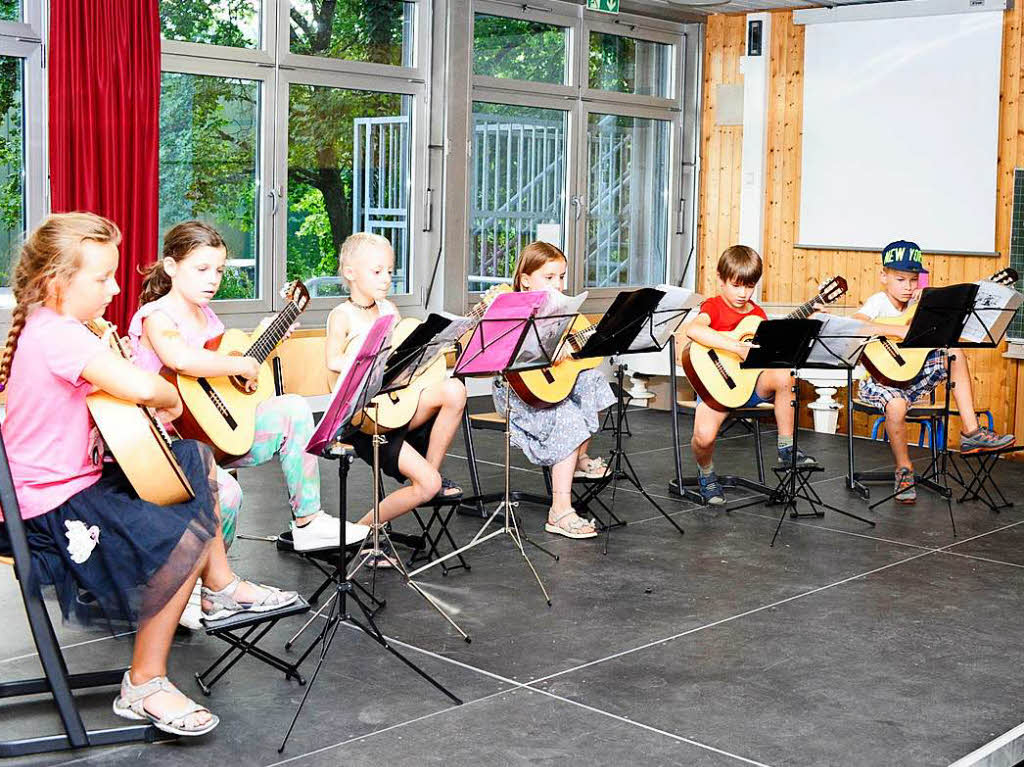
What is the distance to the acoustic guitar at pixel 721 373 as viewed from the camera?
5.59 m

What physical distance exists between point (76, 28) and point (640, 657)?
14.0 feet

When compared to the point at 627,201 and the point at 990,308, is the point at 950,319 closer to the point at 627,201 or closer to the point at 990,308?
the point at 990,308

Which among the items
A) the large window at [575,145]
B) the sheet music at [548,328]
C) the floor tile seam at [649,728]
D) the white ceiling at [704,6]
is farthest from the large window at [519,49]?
the floor tile seam at [649,728]

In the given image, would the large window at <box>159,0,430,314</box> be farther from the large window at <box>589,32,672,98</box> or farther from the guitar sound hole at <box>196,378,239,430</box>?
the guitar sound hole at <box>196,378,239,430</box>

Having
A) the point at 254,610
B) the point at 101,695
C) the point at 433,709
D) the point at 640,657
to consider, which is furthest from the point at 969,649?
the point at 101,695

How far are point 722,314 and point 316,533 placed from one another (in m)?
2.28

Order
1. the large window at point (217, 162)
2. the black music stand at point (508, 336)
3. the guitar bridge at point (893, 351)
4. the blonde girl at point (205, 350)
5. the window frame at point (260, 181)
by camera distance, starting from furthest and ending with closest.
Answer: the window frame at point (260, 181) < the large window at point (217, 162) < the guitar bridge at point (893, 351) < the black music stand at point (508, 336) < the blonde girl at point (205, 350)

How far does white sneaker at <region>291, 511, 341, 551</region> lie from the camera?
4.20m

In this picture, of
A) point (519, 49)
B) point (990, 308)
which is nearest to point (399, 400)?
point (990, 308)

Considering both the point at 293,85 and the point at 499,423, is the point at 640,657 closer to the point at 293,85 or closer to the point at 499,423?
the point at 499,423

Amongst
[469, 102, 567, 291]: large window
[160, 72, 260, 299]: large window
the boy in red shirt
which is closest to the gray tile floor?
the boy in red shirt

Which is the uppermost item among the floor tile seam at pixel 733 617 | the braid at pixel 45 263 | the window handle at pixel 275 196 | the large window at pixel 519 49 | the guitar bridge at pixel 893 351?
the large window at pixel 519 49

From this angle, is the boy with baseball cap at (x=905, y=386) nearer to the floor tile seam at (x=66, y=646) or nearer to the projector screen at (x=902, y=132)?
the projector screen at (x=902, y=132)

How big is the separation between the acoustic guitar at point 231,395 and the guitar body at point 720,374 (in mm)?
1958
